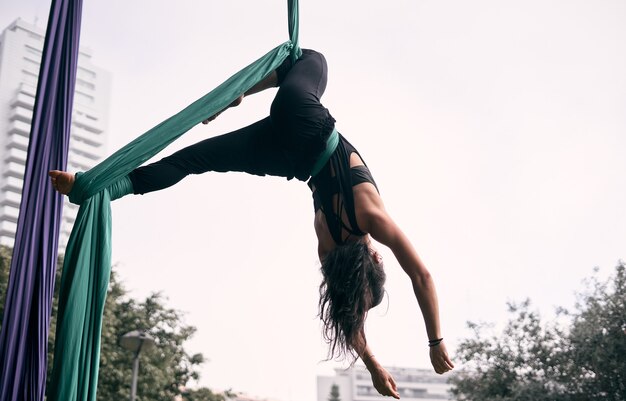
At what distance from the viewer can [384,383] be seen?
9.21 ft

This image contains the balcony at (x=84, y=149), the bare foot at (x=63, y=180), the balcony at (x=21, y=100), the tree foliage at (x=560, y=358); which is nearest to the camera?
the bare foot at (x=63, y=180)

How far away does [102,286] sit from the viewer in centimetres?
258

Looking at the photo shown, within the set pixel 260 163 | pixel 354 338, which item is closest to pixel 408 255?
Result: pixel 354 338

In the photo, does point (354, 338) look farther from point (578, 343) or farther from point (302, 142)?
point (578, 343)

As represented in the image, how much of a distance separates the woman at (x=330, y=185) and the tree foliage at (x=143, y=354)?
1100cm

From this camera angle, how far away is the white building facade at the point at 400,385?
224ft

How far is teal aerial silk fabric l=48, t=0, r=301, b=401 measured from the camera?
245 cm

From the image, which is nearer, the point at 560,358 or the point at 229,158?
the point at 229,158

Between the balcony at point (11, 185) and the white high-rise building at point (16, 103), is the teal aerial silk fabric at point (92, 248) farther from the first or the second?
the balcony at point (11, 185)

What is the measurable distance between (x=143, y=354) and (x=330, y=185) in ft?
43.2

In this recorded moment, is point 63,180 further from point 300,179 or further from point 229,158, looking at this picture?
point 300,179

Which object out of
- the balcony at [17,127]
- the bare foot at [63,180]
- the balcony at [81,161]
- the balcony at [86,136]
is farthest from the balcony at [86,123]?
the bare foot at [63,180]

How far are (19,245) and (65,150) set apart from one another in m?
0.56

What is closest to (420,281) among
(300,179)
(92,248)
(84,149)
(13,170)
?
(300,179)
